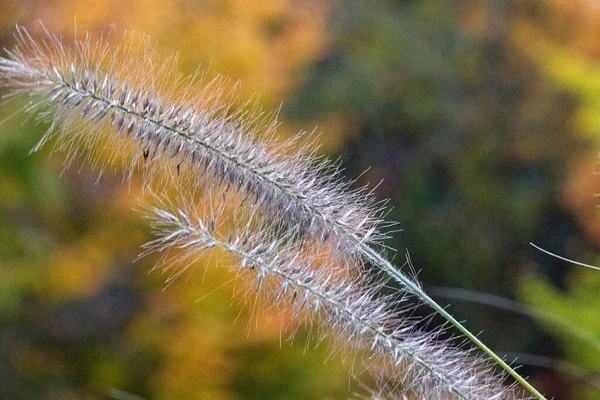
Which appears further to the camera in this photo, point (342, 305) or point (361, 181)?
point (361, 181)

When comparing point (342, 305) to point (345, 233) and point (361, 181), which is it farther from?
point (361, 181)

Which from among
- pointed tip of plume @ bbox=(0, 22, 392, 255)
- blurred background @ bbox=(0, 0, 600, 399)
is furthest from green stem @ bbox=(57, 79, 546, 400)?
blurred background @ bbox=(0, 0, 600, 399)

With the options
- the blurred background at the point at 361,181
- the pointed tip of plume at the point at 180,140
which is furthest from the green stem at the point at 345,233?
the blurred background at the point at 361,181

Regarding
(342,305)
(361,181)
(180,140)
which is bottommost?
(361,181)

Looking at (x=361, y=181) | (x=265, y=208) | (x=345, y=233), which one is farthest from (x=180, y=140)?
(x=361, y=181)

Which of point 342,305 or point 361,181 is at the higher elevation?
point 342,305

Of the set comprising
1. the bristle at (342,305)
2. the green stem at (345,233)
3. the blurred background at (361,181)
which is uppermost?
the green stem at (345,233)

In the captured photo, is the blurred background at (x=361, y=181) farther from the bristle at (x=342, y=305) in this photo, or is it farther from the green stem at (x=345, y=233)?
Result: the green stem at (x=345, y=233)
